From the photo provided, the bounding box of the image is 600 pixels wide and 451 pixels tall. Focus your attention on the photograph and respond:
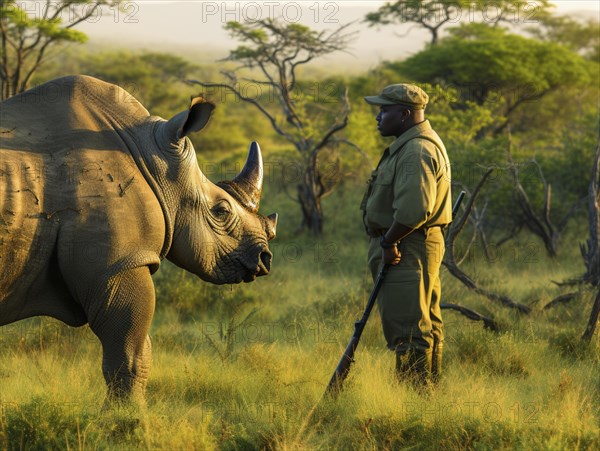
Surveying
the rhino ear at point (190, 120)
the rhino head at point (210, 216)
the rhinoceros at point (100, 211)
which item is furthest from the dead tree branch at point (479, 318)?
the rhino ear at point (190, 120)

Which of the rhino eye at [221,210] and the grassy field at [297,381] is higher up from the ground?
the rhino eye at [221,210]

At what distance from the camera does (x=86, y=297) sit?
4.34 m

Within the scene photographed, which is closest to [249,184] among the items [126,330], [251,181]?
[251,181]

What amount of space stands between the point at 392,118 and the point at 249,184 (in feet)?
3.00

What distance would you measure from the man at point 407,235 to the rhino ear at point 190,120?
3.26 ft

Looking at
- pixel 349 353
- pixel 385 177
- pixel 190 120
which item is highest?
pixel 190 120

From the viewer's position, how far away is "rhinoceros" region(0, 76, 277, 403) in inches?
164

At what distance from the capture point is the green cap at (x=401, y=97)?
5.00 meters

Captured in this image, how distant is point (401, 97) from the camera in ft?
16.4

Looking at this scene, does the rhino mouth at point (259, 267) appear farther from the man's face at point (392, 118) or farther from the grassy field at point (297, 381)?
the man's face at point (392, 118)

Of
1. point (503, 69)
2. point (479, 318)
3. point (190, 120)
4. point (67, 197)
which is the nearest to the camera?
point (67, 197)

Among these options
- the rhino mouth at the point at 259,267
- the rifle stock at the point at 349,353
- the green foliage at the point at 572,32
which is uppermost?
the rhino mouth at the point at 259,267

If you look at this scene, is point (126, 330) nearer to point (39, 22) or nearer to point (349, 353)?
point (349, 353)

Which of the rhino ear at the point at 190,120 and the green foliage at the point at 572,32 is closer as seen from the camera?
the rhino ear at the point at 190,120
